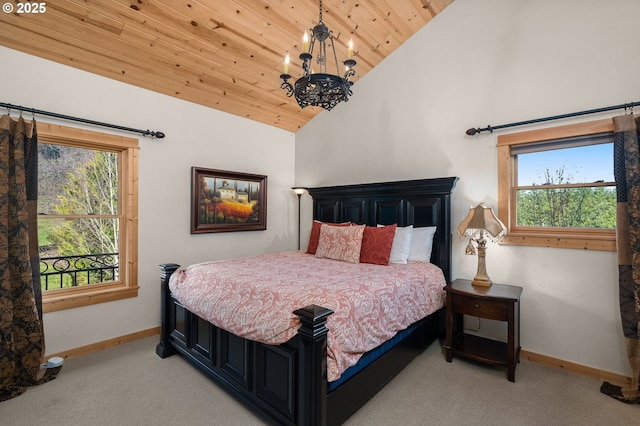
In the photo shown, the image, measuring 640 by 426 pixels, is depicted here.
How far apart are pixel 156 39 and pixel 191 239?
208 cm

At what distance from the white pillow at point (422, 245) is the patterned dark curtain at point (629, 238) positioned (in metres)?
1.41

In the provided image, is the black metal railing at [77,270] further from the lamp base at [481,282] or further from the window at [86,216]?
the lamp base at [481,282]

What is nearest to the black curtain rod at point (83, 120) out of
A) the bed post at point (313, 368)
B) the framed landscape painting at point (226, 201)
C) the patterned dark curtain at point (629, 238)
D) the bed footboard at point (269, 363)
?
the framed landscape painting at point (226, 201)

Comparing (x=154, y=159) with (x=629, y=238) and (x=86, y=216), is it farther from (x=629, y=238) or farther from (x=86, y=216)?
(x=629, y=238)

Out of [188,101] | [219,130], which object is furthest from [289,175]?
[188,101]

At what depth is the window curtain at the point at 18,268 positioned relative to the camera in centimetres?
222

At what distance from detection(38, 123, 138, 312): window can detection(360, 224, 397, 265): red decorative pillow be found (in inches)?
94.4

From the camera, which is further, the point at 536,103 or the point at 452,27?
the point at 452,27

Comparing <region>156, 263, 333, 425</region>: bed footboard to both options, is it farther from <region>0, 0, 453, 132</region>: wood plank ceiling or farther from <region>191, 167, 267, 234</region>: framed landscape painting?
<region>0, 0, 453, 132</region>: wood plank ceiling

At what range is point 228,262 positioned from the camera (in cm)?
283

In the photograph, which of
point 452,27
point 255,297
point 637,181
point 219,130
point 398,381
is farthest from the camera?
point 219,130

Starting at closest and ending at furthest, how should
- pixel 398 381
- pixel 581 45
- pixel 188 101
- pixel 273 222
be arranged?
pixel 398 381, pixel 581 45, pixel 188 101, pixel 273 222

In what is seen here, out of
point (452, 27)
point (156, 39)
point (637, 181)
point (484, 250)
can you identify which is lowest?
point (484, 250)

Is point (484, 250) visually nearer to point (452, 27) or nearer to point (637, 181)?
point (637, 181)
